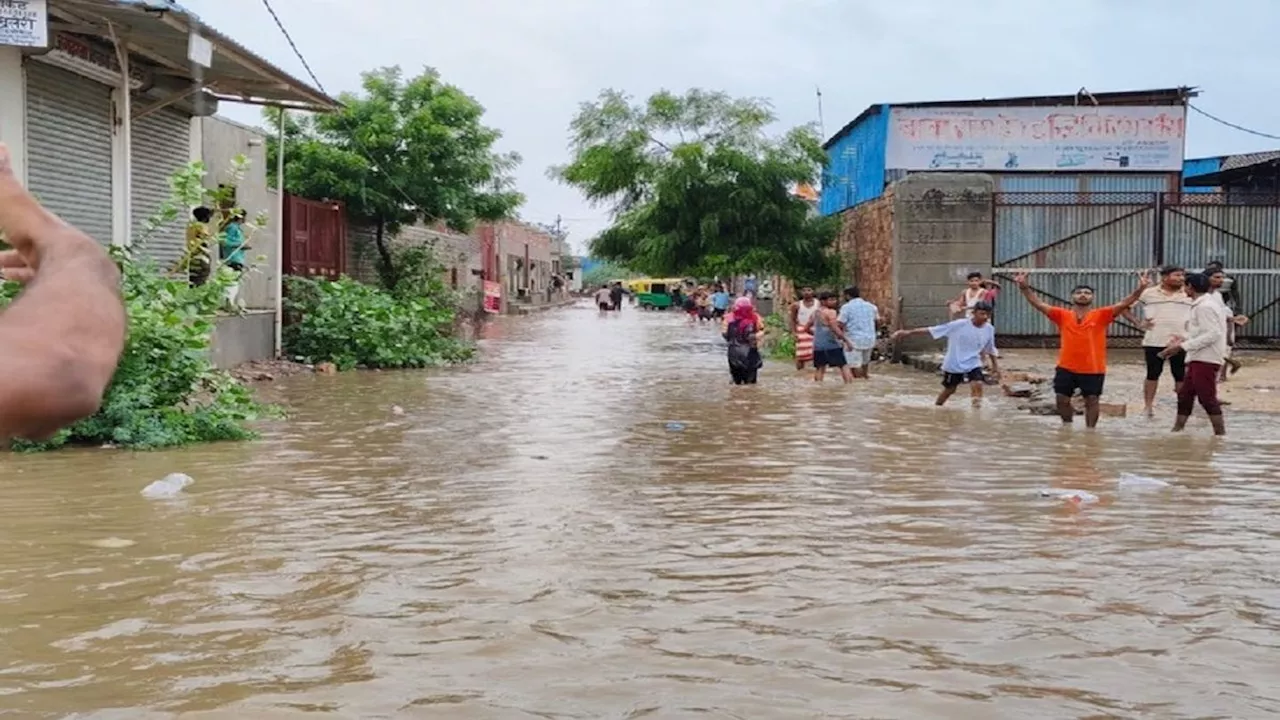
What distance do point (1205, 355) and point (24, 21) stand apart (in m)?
9.73

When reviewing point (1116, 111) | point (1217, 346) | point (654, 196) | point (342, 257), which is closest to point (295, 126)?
point (342, 257)

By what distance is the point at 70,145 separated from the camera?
1353 centimetres

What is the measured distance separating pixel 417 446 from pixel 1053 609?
5.98m

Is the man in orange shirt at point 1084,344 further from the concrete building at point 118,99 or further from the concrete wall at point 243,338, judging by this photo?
the concrete wall at point 243,338

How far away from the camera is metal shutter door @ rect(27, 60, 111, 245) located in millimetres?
12844

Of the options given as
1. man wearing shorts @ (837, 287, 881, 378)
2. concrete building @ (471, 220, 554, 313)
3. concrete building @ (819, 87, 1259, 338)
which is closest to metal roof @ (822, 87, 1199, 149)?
concrete building @ (819, 87, 1259, 338)

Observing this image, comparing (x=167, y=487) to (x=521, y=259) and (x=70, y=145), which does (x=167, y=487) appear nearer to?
(x=70, y=145)

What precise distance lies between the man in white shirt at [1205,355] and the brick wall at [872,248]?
1003cm

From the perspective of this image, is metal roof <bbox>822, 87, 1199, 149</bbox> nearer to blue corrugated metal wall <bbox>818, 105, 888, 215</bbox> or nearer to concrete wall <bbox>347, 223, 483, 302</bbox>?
blue corrugated metal wall <bbox>818, 105, 888, 215</bbox>

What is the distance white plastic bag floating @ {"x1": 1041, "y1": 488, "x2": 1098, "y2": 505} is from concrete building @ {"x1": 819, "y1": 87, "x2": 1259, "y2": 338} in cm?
1292

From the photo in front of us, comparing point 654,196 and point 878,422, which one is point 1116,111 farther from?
point 878,422

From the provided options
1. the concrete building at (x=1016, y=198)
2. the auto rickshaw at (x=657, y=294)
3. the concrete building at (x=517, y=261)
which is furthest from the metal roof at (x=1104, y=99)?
the auto rickshaw at (x=657, y=294)

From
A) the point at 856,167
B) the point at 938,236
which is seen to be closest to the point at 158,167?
the point at 938,236

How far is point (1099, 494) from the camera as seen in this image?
312 inches
